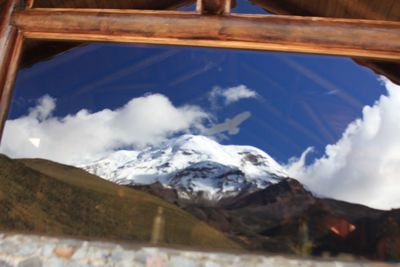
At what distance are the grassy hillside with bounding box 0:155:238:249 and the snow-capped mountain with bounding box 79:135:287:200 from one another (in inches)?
11.0

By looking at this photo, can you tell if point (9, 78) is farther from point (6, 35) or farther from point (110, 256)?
point (110, 256)

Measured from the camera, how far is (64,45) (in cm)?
489

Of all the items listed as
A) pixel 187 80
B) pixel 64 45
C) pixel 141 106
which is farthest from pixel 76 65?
pixel 187 80

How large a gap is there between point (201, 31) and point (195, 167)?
338cm

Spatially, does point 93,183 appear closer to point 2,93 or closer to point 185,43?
point 2,93

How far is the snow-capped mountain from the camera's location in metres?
5.88

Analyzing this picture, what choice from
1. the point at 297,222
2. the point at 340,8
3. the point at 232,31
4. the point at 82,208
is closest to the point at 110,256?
the point at 232,31

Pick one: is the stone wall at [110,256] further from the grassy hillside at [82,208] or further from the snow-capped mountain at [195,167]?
the snow-capped mountain at [195,167]

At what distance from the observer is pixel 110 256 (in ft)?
8.55

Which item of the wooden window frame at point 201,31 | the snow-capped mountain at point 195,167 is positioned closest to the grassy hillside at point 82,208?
the snow-capped mountain at point 195,167

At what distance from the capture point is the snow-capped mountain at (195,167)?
5883mm

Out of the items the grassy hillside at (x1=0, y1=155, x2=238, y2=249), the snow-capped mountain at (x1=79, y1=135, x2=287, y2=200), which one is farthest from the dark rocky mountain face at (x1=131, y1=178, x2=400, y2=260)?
the grassy hillside at (x1=0, y1=155, x2=238, y2=249)

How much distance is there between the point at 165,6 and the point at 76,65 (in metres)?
1.48

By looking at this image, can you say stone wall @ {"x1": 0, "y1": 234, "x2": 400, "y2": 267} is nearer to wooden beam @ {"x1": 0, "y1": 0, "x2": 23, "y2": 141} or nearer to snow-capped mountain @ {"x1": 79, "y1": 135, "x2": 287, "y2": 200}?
wooden beam @ {"x1": 0, "y1": 0, "x2": 23, "y2": 141}
